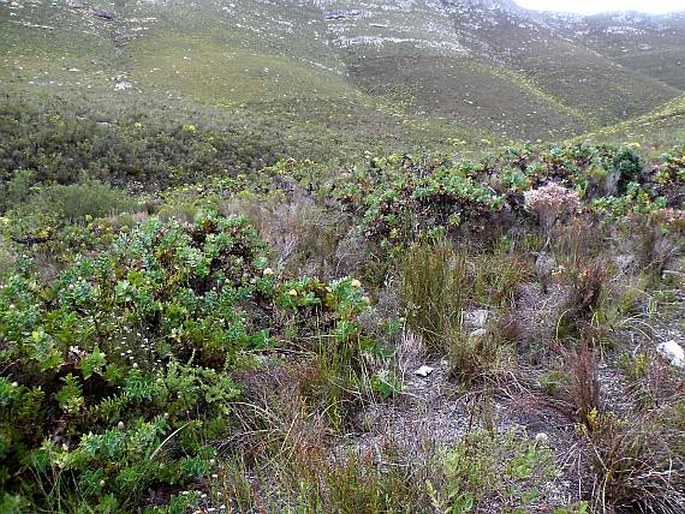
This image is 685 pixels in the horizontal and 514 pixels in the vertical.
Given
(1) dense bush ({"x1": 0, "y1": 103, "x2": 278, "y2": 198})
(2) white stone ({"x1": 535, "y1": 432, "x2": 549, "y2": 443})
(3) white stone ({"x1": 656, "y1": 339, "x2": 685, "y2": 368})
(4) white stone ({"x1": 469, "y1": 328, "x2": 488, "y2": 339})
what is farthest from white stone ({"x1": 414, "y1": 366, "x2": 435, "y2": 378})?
(1) dense bush ({"x1": 0, "y1": 103, "x2": 278, "y2": 198})

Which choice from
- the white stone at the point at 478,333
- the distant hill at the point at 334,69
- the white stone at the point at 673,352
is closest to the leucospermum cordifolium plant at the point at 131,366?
the white stone at the point at 478,333

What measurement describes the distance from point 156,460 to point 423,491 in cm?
99

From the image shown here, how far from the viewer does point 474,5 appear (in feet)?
253

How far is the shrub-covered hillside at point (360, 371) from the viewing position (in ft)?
5.44

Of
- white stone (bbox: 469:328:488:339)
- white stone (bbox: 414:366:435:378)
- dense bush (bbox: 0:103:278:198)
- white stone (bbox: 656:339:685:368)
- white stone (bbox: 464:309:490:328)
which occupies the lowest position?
A: dense bush (bbox: 0:103:278:198)

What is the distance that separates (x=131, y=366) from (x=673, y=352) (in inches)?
103

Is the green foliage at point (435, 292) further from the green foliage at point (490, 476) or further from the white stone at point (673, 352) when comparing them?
the white stone at point (673, 352)

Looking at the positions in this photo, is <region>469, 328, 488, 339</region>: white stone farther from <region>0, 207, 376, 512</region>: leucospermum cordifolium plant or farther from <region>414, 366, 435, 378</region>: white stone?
<region>0, 207, 376, 512</region>: leucospermum cordifolium plant

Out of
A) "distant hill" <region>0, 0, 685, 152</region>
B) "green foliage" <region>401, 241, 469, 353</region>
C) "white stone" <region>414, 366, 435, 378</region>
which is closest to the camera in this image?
"white stone" <region>414, 366, 435, 378</region>

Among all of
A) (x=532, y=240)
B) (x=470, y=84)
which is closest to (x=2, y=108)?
(x=532, y=240)

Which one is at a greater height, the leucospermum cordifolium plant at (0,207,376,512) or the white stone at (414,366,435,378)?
the leucospermum cordifolium plant at (0,207,376,512)

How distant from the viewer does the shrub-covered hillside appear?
1659 millimetres

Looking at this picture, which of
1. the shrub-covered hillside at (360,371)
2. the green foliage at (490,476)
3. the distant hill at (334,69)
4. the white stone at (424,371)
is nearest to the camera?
the green foliage at (490,476)

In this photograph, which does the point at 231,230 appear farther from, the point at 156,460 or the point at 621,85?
the point at 621,85
